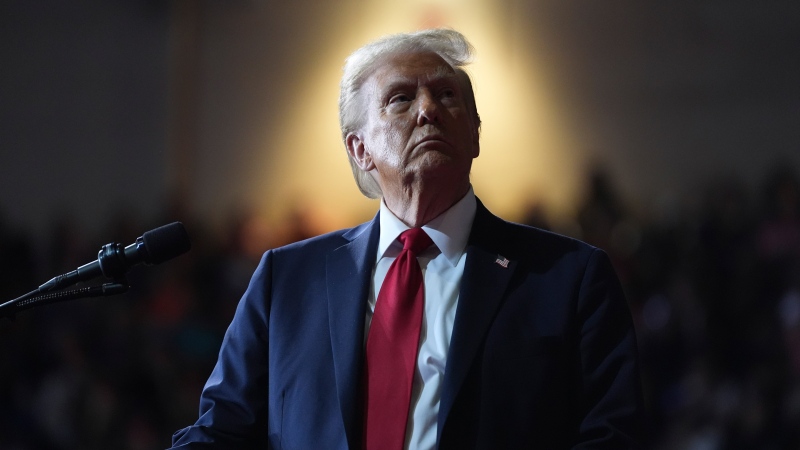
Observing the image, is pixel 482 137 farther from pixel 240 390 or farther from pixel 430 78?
pixel 240 390

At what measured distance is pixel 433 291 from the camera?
5.65ft

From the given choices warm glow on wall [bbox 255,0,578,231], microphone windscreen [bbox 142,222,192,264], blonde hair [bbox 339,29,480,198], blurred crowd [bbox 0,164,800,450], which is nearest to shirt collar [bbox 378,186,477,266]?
blonde hair [bbox 339,29,480,198]

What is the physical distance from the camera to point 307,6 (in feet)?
21.7

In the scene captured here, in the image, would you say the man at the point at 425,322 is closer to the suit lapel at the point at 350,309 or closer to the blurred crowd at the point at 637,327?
the suit lapel at the point at 350,309

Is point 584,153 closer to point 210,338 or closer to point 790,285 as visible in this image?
point 790,285

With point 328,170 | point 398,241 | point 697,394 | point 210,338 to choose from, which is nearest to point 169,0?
point 328,170

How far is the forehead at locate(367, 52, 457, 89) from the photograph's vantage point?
1.86 metres

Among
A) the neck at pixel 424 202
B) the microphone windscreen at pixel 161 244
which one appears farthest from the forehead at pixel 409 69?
the microphone windscreen at pixel 161 244

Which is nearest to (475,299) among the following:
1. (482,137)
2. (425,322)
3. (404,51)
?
(425,322)

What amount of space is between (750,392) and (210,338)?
311cm

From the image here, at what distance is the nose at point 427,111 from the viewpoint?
5.89 feet

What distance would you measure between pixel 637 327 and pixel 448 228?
376 cm

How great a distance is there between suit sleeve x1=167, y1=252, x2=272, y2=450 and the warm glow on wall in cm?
424

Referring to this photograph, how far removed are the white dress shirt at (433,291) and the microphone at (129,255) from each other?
427mm
